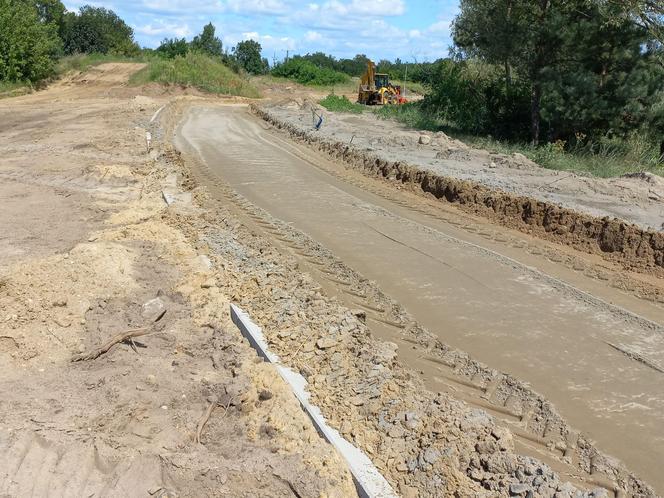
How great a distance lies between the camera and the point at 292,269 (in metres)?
8.03

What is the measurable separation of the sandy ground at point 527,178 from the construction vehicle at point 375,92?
740 inches

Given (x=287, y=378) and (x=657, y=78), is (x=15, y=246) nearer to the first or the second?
(x=287, y=378)

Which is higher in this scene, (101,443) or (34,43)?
(34,43)

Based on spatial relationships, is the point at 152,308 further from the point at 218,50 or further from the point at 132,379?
the point at 218,50

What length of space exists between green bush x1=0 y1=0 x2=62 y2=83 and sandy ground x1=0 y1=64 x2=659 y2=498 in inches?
1371

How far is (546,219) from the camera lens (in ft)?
35.2

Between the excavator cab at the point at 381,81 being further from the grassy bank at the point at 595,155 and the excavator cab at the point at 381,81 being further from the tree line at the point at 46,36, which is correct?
the tree line at the point at 46,36

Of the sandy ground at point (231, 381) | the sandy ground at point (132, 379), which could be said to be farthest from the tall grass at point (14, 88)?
the sandy ground at point (231, 381)

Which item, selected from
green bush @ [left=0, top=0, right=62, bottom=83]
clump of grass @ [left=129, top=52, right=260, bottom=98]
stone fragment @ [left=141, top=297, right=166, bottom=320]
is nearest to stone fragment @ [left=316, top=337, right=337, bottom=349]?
stone fragment @ [left=141, top=297, right=166, bottom=320]

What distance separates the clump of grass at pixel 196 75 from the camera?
1697 inches

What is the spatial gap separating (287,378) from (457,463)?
5.78 ft

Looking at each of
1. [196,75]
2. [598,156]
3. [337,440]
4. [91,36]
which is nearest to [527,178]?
[598,156]

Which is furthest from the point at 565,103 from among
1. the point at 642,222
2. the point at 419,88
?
the point at 419,88

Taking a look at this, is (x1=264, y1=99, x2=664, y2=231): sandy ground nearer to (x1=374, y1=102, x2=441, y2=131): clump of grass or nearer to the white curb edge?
(x1=374, y1=102, x2=441, y2=131): clump of grass
